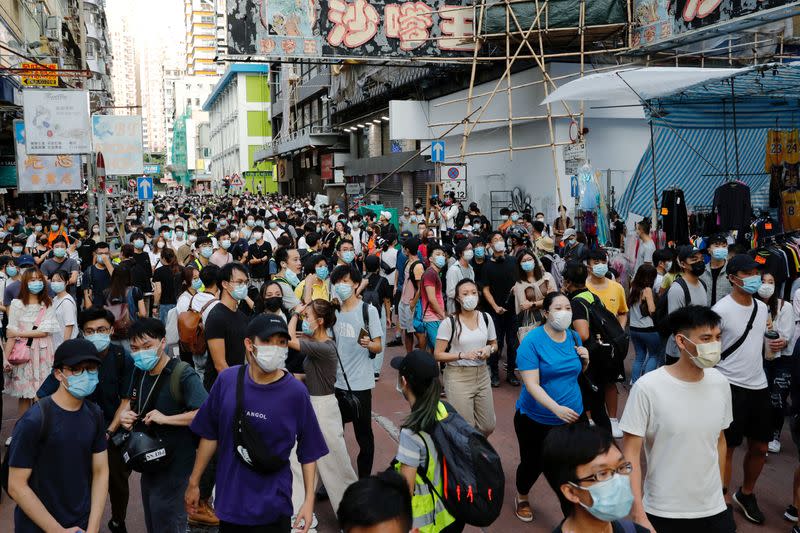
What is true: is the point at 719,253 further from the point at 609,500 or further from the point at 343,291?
the point at 609,500

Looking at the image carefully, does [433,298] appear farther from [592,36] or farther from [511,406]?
[592,36]

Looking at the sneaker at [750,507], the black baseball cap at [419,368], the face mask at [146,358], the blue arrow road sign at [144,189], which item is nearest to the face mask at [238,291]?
the face mask at [146,358]

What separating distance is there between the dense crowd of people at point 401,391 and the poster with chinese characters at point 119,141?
1759 cm

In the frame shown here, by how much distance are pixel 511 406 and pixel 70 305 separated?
4.68 meters

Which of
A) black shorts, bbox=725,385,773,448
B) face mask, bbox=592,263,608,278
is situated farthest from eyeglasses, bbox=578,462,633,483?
face mask, bbox=592,263,608,278

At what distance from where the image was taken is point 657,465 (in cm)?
371

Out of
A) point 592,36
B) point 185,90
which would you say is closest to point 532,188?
point 592,36

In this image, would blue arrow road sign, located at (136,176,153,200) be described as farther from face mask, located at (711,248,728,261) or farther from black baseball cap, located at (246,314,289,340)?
black baseball cap, located at (246,314,289,340)

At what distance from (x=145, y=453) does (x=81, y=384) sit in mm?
668

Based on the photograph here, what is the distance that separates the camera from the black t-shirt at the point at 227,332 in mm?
5508

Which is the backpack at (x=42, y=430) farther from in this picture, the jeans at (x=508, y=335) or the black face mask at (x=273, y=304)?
the jeans at (x=508, y=335)

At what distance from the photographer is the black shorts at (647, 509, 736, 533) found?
144 inches

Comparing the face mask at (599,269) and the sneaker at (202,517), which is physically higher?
the face mask at (599,269)

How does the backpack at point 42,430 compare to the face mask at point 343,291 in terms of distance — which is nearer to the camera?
the backpack at point 42,430
